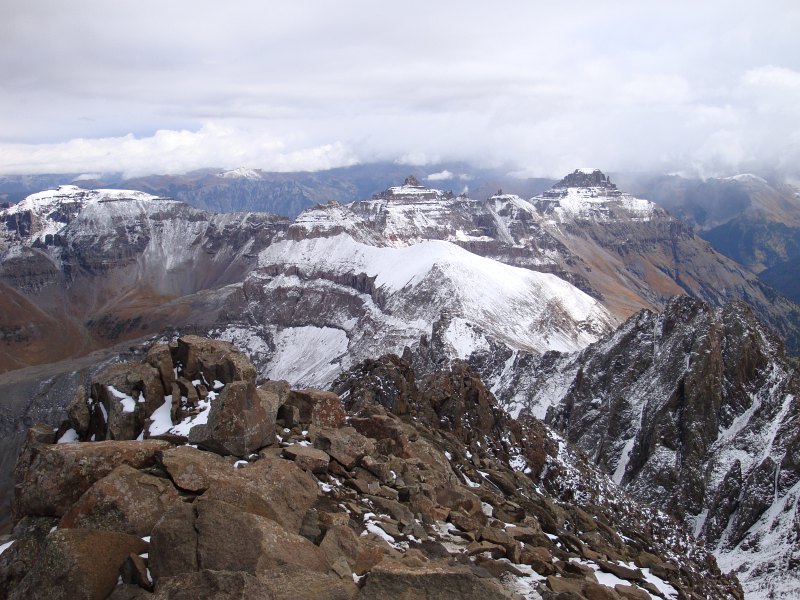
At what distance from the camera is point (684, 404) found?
85.8m

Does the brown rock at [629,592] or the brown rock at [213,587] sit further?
the brown rock at [629,592]

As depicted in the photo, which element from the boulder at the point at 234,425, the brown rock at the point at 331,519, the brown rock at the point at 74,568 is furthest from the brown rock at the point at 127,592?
the boulder at the point at 234,425

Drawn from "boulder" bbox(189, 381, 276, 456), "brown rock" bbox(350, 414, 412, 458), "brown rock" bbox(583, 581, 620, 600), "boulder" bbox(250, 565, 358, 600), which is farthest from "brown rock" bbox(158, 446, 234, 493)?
"brown rock" bbox(583, 581, 620, 600)

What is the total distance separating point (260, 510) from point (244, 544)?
2797 mm

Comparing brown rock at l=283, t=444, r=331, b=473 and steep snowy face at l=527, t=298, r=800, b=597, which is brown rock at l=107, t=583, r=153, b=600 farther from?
steep snowy face at l=527, t=298, r=800, b=597

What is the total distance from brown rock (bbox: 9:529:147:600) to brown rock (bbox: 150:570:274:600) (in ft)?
7.53

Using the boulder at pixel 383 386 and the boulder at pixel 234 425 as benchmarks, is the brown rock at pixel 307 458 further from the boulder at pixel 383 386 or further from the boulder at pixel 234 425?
the boulder at pixel 383 386

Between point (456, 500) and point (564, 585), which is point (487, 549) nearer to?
point (564, 585)

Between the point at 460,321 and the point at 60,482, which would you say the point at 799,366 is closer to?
the point at 460,321

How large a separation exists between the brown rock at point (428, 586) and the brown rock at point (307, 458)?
9155 mm

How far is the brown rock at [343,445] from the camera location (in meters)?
24.8

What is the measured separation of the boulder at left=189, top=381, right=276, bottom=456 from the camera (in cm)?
2220

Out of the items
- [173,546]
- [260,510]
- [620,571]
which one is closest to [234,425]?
[260,510]

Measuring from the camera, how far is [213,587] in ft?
40.9
